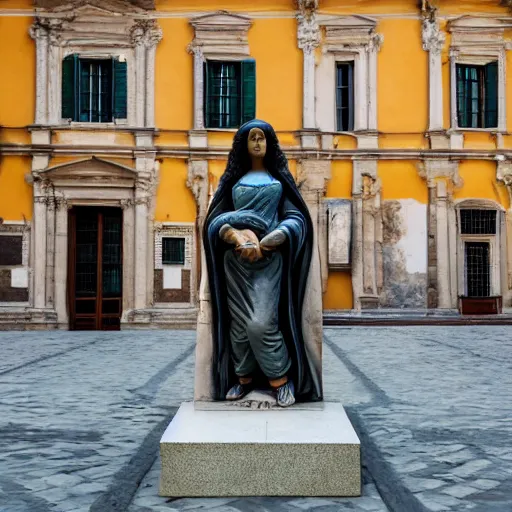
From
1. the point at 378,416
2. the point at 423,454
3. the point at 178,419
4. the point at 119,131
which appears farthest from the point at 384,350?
the point at 119,131

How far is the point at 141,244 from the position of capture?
18344 millimetres

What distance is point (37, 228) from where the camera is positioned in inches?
717

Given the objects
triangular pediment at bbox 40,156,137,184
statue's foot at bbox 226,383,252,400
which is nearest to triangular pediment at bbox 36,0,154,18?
triangular pediment at bbox 40,156,137,184

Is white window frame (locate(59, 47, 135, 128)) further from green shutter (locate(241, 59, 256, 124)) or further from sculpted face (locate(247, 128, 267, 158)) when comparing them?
sculpted face (locate(247, 128, 267, 158))

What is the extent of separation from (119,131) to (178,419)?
15355 mm

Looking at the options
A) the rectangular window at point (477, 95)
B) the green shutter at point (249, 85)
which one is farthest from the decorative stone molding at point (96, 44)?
the rectangular window at point (477, 95)

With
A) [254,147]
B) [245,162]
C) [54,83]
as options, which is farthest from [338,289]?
[254,147]

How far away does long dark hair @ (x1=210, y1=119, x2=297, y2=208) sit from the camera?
482cm

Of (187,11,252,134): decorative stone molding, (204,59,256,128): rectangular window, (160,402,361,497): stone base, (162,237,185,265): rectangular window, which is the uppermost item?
(187,11,252,134): decorative stone molding

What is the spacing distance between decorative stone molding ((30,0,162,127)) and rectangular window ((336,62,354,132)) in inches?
196

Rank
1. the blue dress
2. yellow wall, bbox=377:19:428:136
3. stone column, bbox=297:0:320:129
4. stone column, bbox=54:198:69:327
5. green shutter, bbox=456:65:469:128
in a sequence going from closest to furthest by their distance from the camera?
the blue dress → stone column, bbox=54:198:69:327 → stone column, bbox=297:0:320:129 → yellow wall, bbox=377:19:428:136 → green shutter, bbox=456:65:469:128

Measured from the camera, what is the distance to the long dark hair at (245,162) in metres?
4.82

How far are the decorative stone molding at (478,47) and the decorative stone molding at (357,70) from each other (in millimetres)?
2049

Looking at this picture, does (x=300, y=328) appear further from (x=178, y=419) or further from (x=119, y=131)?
(x=119, y=131)
